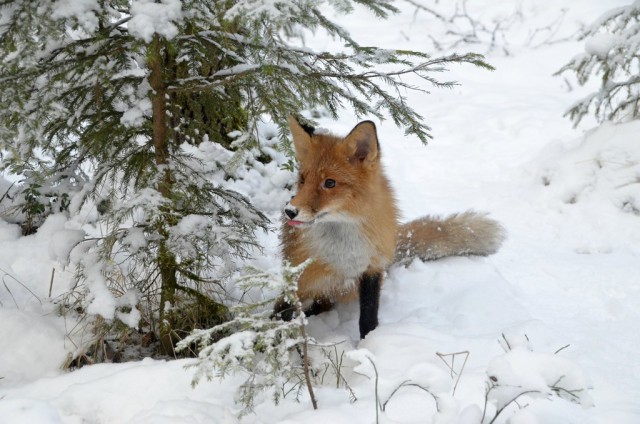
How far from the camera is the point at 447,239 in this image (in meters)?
4.89

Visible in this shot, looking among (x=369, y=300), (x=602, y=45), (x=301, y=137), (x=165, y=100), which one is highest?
(x=602, y=45)

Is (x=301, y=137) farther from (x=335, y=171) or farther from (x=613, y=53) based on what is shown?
(x=613, y=53)

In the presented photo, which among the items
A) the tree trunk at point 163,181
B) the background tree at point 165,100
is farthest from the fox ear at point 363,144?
the tree trunk at point 163,181

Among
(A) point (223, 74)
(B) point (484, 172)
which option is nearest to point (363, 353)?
(A) point (223, 74)

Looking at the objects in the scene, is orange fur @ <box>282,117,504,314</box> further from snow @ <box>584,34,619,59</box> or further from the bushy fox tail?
snow @ <box>584,34,619,59</box>

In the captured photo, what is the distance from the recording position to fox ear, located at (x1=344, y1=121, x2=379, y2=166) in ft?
10.6

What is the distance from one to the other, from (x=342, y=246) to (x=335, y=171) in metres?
0.56

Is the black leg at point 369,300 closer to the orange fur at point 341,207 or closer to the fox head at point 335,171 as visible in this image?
the orange fur at point 341,207

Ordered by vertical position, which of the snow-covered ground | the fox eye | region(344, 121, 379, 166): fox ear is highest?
region(344, 121, 379, 166): fox ear

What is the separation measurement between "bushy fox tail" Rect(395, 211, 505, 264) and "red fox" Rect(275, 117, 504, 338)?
0.99 meters

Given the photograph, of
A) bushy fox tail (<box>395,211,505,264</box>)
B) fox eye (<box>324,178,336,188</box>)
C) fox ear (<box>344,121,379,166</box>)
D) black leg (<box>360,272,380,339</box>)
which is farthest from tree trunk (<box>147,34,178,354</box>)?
bushy fox tail (<box>395,211,505,264</box>)

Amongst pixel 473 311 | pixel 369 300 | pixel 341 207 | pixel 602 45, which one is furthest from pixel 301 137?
pixel 602 45

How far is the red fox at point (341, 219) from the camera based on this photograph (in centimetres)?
330

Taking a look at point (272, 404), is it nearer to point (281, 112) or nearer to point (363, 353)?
point (363, 353)
